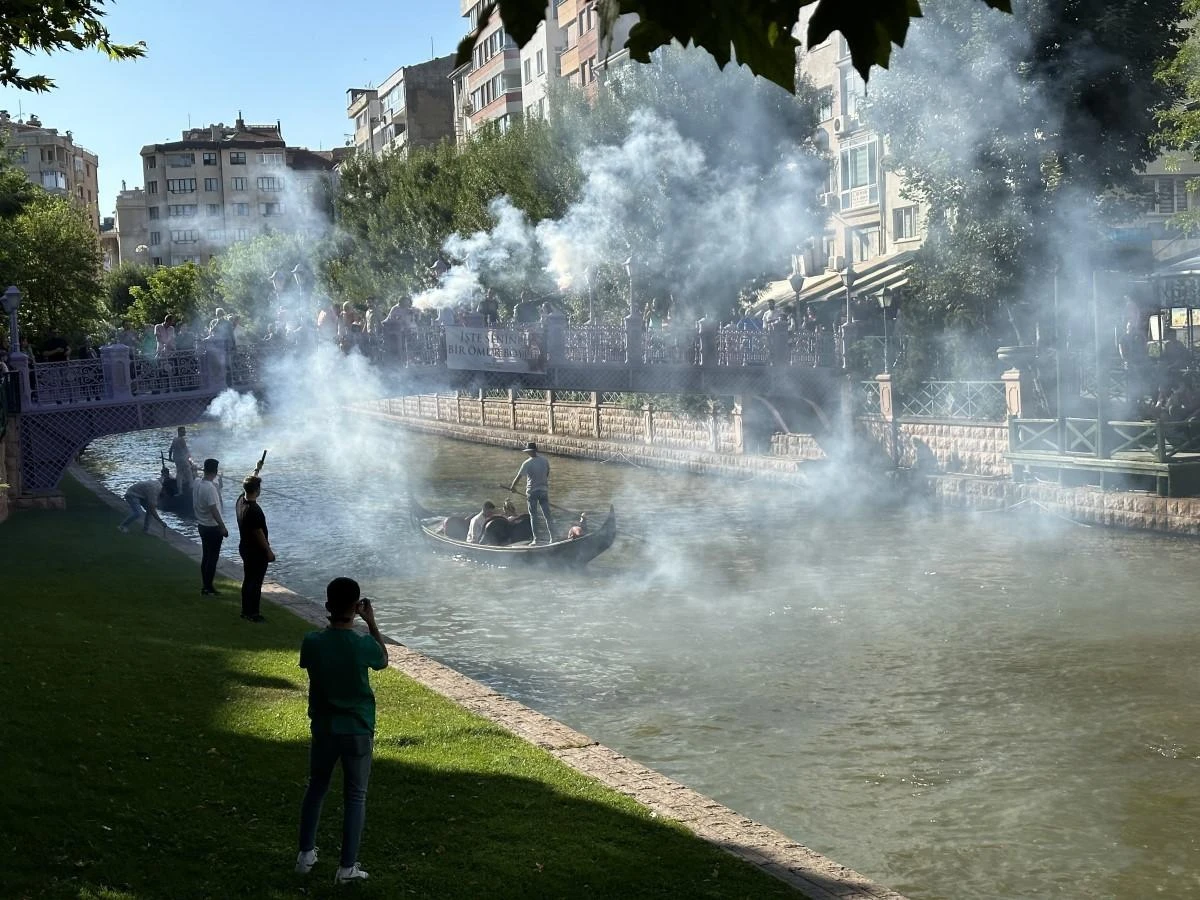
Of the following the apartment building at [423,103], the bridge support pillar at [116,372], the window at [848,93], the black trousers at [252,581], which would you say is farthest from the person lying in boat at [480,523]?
the apartment building at [423,103]

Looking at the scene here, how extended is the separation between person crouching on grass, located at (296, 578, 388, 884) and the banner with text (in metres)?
24.3

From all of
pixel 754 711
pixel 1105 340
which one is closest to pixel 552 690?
pixel 754 711

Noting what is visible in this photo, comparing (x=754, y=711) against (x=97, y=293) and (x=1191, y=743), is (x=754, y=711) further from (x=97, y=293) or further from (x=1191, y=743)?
(x=97, y=293)

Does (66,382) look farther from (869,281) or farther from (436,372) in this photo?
(869,281)

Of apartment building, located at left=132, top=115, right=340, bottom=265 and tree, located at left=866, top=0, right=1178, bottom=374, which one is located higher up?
apartment building, located at left=132, top=115, right=340, bottom=265

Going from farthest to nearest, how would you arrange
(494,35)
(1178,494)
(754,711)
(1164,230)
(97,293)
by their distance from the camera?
(494,35), (97,293), (1164,230), (1178,494), (754,711)

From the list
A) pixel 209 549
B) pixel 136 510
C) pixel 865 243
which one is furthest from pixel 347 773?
pixel 865 243

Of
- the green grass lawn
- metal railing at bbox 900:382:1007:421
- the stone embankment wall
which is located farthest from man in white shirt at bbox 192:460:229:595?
metal railing at bbox 900:382:1007:421

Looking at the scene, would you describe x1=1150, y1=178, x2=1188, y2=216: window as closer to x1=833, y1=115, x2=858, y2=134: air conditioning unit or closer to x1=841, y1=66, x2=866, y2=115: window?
x1=841, y1=66, x2=866, y2=115: window

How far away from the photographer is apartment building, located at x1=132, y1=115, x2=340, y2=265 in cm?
13988

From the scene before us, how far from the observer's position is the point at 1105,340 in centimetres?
3131

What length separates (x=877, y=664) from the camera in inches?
701

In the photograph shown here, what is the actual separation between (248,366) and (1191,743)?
21.9 meters

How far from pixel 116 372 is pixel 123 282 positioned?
96.3 meters
